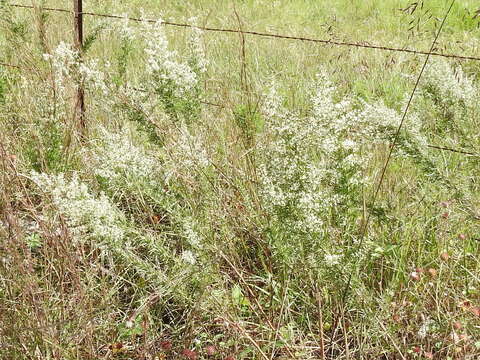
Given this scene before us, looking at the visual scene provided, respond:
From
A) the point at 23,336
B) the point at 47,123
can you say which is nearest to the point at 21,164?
the point at 47,123

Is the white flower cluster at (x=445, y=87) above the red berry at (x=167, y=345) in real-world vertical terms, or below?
above

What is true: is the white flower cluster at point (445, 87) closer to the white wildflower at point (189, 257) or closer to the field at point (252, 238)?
the field at point (252, 238)

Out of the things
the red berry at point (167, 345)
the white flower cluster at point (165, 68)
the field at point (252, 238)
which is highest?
the white flower cluster at point (165, 68)

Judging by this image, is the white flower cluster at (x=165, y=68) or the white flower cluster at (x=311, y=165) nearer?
the white flower cluster at (x=311, y=165)

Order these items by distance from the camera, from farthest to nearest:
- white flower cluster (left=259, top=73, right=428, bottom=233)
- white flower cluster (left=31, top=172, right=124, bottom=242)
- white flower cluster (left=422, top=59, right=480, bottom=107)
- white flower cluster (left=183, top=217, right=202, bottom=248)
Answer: white flower cluster (left=422, top=59, right=480, bottom=107), white flower cluster (left=183, top=217, right=202, bottom=248), white flower cluster (left=259, top=73, right=428, bottom=233), white flower cluster (left=31, top=172, right=124, bottom=242)

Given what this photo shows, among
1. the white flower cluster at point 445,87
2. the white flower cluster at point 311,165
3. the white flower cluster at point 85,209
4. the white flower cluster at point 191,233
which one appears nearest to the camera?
the white flower cluster at point 85,209

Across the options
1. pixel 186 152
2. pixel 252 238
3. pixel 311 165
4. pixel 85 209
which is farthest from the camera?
pixel 252 238

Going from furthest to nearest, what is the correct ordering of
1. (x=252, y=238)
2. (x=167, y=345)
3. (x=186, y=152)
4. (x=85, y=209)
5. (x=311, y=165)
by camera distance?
(x=252, y=238)
(x=186, y=152)
(x=167, y=345)
(x=311, y=165)
(x=85, y=209)

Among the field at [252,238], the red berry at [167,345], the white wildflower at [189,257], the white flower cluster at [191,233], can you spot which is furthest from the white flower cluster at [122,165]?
the red berry at [167,345]

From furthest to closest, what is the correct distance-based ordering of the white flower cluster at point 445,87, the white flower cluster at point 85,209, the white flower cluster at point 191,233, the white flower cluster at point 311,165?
the white flower cluster at point 445,87 → the white flower cluster at point 191,233 → the white flower cluster at point 311,165 → the white flower cluster at point 85,209

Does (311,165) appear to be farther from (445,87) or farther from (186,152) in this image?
(445,87)

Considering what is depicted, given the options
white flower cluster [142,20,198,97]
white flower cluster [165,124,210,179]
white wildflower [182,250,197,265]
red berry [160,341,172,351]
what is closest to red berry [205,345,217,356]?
red berry [160,341,172,351]

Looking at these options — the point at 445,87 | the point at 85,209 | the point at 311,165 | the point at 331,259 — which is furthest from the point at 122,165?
the point at 445,87

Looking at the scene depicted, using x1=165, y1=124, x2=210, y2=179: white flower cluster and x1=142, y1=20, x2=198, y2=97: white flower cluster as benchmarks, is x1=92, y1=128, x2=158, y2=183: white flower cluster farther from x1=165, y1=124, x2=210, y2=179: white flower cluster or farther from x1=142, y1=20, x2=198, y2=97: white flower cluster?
x1=142, y1=20, x2=198, y2=97: white flower cluster
